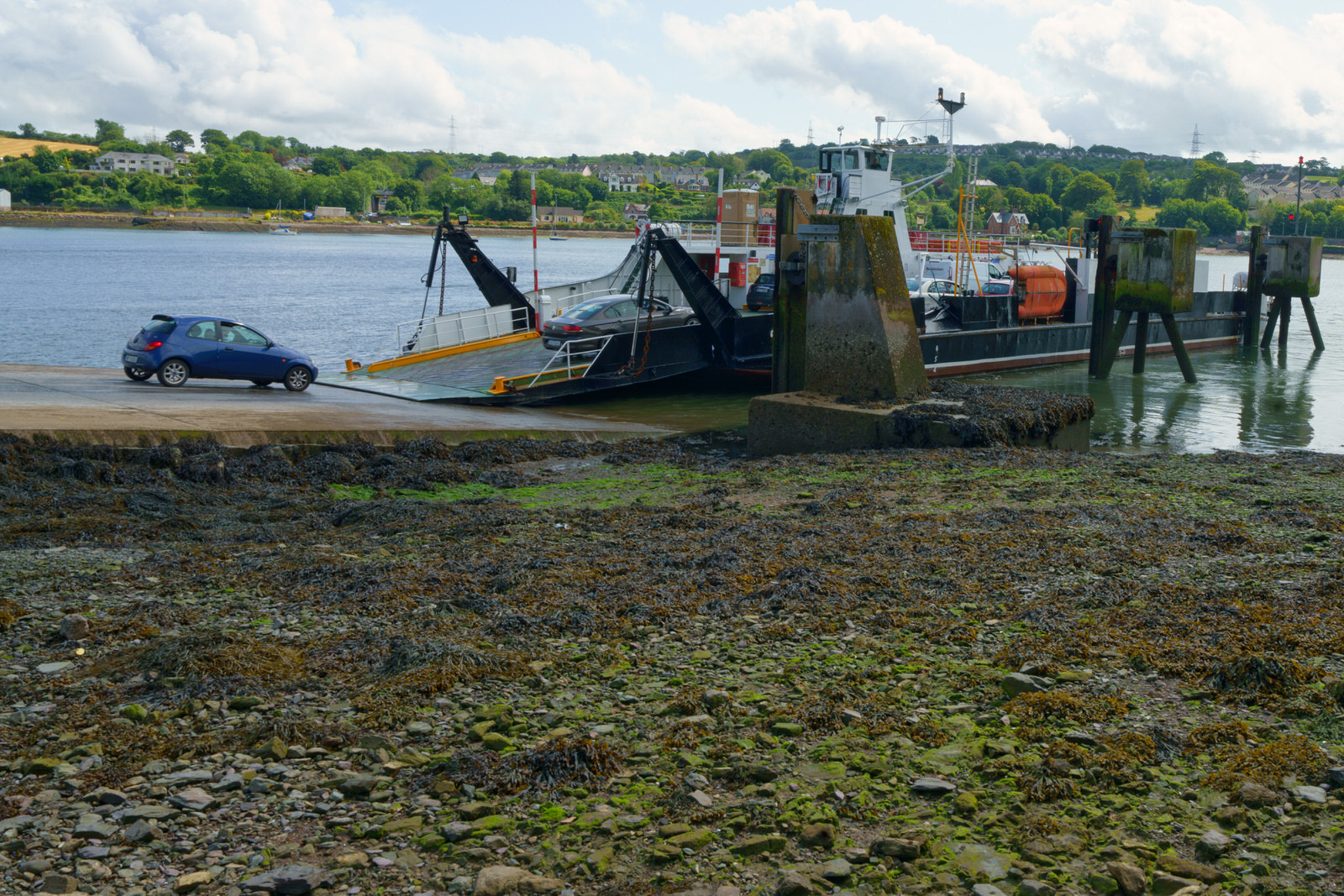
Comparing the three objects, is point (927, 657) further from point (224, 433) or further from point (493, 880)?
point (224, 433)

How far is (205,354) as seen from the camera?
17.9 metres

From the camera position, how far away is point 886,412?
Result: 14.8 m

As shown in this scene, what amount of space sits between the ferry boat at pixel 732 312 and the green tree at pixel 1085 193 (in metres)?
72.2

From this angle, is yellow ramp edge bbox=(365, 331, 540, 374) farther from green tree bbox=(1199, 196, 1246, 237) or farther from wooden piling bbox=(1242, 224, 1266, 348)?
green tree bbox=(1199, 196, 1246, 237)

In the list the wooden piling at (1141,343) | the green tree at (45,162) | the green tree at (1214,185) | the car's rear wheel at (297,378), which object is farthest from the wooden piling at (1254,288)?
the green tree at (45,162)

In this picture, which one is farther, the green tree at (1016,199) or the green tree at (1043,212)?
the green tree at (1043,212)

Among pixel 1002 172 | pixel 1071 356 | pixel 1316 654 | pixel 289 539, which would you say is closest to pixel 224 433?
pixel 289 539

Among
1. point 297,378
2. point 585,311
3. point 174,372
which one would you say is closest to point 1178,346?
point 585,311

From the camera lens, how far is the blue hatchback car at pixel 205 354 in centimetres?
1767

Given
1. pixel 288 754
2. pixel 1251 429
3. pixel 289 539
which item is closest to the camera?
pixel 288 754

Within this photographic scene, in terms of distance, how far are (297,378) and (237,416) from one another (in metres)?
4.49

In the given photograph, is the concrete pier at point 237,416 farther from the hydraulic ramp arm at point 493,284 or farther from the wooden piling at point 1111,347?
the wooden piling at point 1111,347

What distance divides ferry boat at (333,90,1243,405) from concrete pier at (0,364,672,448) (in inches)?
62.9

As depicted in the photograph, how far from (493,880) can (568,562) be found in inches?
186
